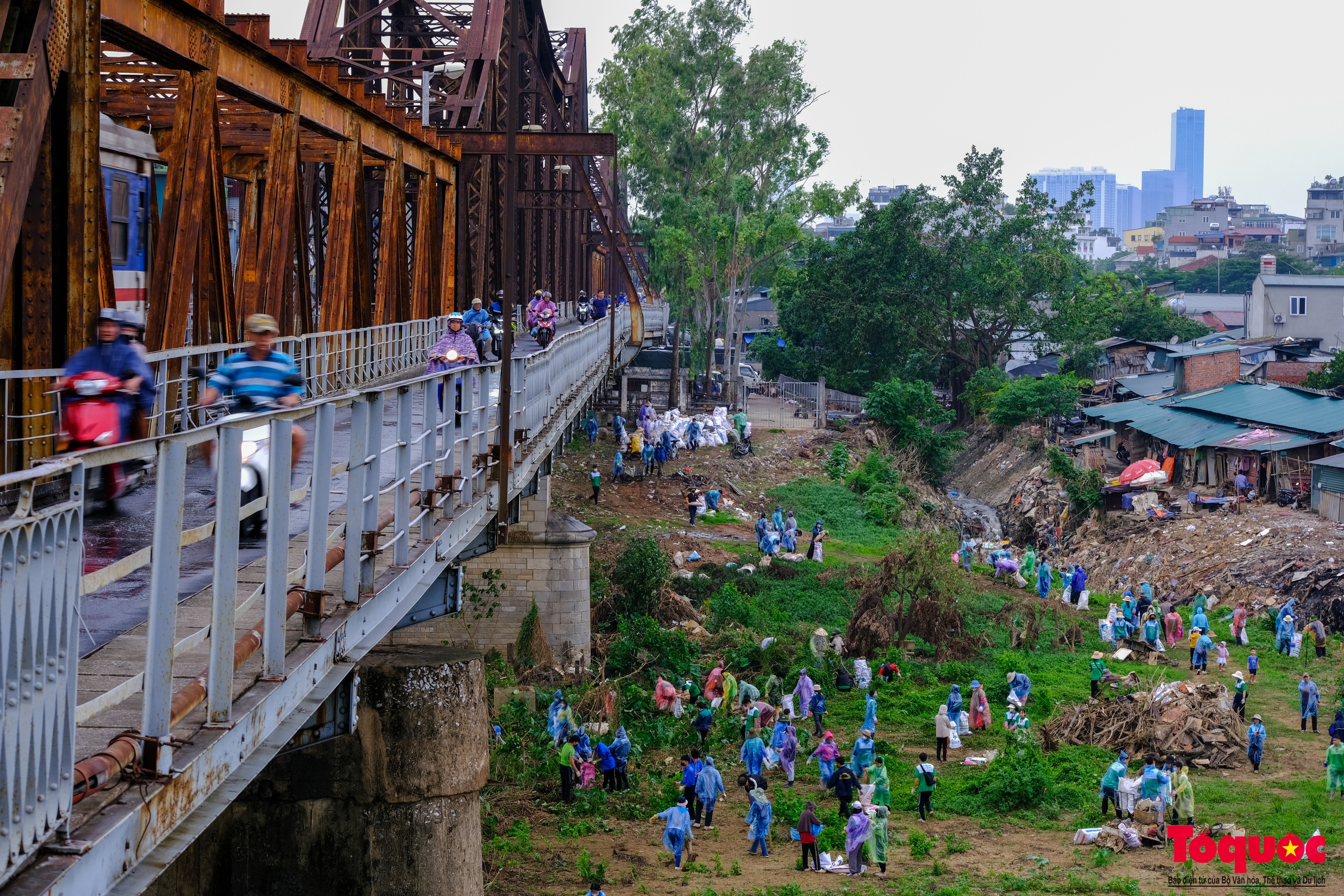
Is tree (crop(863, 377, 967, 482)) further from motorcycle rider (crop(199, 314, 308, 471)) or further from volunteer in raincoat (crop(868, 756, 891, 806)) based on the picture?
motorcycle rider (crop(199, 314, 308, 471))

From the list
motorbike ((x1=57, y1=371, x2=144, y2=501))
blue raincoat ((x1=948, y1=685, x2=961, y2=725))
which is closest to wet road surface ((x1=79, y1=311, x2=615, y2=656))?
motorbike ((x1=57, y1=371, x2=144, y2=501))

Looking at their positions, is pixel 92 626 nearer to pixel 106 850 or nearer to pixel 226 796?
pixel 226 796

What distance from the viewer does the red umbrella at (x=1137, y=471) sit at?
4266 cm

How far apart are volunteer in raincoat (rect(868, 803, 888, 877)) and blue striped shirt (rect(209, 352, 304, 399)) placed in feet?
31.2

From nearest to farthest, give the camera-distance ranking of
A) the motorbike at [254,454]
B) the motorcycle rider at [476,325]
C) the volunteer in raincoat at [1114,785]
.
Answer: the motorbike at [254,454] → the volunteer in raincoat at [1114,785] → the motorcycle rider at [476,325]

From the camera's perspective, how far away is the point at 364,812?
1202cm

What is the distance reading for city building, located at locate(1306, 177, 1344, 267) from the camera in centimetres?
13738

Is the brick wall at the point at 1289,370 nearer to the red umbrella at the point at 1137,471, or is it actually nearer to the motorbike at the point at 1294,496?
the red umbrella at the point at 1137,471

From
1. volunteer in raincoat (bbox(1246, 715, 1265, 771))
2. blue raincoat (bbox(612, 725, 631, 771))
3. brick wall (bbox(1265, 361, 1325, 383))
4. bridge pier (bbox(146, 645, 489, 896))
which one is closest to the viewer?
bridge pier (bbox(146, 645, 489, 896))

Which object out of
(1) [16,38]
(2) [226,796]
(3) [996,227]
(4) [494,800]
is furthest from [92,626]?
(3) [996,227]

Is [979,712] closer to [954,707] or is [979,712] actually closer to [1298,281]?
[954,707]

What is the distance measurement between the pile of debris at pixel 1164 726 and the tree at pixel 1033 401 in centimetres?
3257

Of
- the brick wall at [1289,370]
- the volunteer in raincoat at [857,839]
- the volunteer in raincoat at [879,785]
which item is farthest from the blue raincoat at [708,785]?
the brick wall at [1289,370]

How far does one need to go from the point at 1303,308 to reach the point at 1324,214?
280 ft
